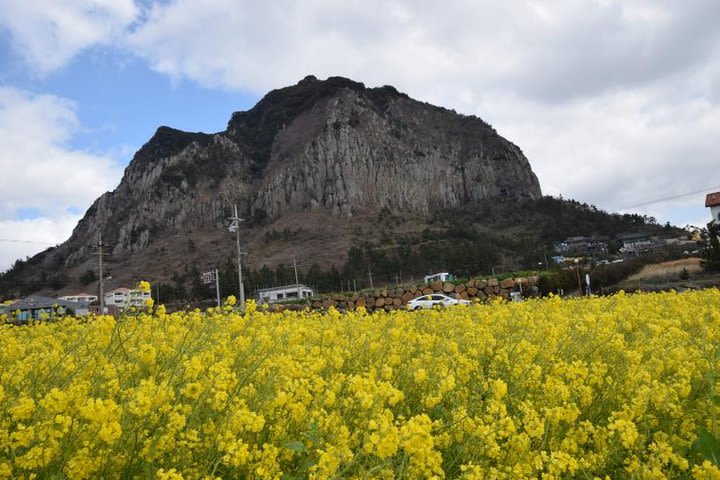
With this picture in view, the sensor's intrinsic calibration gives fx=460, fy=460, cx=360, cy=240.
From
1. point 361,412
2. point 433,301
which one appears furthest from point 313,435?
point 433,301

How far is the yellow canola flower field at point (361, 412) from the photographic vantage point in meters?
2.07

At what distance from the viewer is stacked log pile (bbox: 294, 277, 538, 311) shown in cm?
2424

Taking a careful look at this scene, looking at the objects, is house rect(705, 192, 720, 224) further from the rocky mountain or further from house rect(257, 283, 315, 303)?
house rect(257, 283, 315, 303)

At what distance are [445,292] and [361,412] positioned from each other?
22268mm

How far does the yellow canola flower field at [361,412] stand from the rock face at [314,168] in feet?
373

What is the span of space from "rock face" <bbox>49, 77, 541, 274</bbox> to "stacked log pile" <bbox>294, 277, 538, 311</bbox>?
92946 mm

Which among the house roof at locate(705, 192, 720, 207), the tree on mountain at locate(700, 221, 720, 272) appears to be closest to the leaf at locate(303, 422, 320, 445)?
the tree on mountain at locate(700, 221, 720, 272)

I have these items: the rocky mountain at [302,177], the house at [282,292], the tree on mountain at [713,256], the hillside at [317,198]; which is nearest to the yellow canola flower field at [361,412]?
the tree on mountain at [713,256]

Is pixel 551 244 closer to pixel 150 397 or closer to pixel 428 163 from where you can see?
pixel 428 163

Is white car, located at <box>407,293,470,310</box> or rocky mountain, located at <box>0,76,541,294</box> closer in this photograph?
white car, located at <box>407,293,470,310</box>

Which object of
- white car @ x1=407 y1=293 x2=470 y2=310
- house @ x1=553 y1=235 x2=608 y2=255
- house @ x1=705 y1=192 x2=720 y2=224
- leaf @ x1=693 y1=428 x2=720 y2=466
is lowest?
white car @ x1=407 y1=293 x2=470 y2=310

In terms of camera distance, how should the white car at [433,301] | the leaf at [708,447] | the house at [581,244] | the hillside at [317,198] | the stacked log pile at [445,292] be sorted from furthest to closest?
the hillside at [317,198], the house at [581,244], the stacked log pile at [445,292], the white car at [433,301], the leaf at [708,447]

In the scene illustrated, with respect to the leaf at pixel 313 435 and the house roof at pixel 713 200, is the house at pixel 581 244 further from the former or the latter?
the leaf at pixel 313 435

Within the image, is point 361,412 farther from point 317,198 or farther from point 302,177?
point 302,177
